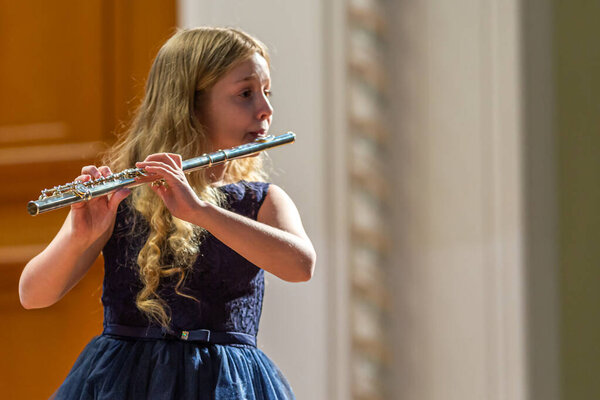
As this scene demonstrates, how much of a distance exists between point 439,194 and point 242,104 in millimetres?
308

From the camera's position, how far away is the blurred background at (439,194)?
112cm

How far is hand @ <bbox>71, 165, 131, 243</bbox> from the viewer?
98 centimetres

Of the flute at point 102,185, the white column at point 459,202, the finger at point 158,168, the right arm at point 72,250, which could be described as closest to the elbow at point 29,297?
the right arm at point 72,250

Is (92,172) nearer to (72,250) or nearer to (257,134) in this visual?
(72,250)

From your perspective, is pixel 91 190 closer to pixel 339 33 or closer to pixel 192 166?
pixel 192 166

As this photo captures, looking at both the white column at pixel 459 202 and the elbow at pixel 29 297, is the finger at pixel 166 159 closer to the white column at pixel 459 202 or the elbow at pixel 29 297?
the elbow at pixel 29 297

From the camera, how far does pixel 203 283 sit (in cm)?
100

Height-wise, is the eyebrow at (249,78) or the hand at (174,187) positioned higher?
the eyebrow at (249,78)

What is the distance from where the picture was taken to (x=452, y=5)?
1173 mm

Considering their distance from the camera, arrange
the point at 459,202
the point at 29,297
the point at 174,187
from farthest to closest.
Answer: the point at 459,202 → the point at 29,297 → the point at 174,187

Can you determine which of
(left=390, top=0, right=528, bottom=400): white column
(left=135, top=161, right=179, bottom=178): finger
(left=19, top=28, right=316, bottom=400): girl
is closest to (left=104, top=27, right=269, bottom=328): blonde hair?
(left=19, top=28, right=316, bottom=400): girl

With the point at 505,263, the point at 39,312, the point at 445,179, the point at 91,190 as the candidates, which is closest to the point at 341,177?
the point at 445,179

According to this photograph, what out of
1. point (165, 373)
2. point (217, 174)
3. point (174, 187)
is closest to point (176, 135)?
point (217, 174)

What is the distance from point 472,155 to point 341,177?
0.61ft
